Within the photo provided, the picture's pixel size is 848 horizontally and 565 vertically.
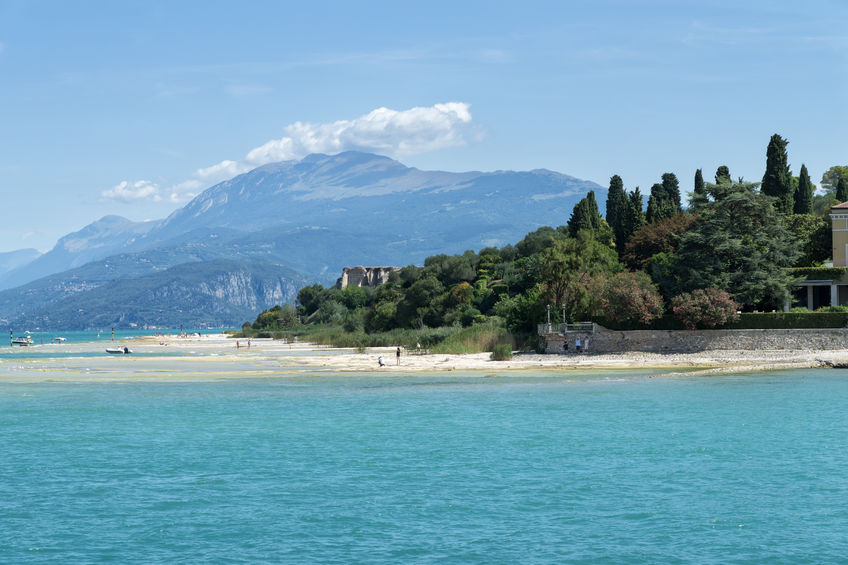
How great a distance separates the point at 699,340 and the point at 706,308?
231 centimetres

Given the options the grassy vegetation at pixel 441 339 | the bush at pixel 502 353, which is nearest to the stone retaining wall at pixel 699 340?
the bush at pixel 502 353

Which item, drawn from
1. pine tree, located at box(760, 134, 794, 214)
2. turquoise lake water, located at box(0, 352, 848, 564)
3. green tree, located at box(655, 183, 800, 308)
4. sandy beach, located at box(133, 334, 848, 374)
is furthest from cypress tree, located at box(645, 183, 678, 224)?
turquoise lake water, located at box(0, 352, 848, 564)

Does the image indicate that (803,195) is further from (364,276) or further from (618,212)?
(364,276)

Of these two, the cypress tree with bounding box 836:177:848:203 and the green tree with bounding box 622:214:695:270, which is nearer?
the green tree with bounding box 622:214:695:270

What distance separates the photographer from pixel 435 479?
22750 millimetres

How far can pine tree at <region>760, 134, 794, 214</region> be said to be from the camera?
75.4 metres

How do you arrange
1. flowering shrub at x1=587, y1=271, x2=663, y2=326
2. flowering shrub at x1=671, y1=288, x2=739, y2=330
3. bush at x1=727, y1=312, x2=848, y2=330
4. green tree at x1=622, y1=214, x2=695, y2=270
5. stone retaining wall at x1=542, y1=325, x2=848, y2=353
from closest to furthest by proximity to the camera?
stone retaining wall at x1=542, y1=325, x2=848, y2=353
bush at x1=727, y1=312, x2=848, y2=330
flowering shrub at x1=671, y1=288, x2=739, y2=330
flowering shrub at x1=587, y1=271, x2=663, y2=326
green tree at x1=622, y1=214, x2=695, y2=270

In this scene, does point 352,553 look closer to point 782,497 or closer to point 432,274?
point 782,497

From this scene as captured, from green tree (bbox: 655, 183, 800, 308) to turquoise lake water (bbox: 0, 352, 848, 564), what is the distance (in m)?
18.8

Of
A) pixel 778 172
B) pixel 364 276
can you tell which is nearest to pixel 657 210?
pixel 778 172

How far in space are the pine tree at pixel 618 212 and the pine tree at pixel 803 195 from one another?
15337mm

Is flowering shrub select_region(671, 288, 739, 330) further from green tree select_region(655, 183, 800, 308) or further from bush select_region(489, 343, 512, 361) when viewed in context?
bush select_region(489, 343, 512, 361)

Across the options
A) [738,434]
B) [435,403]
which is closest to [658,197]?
[435,403]

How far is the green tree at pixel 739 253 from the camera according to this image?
5838 cm
